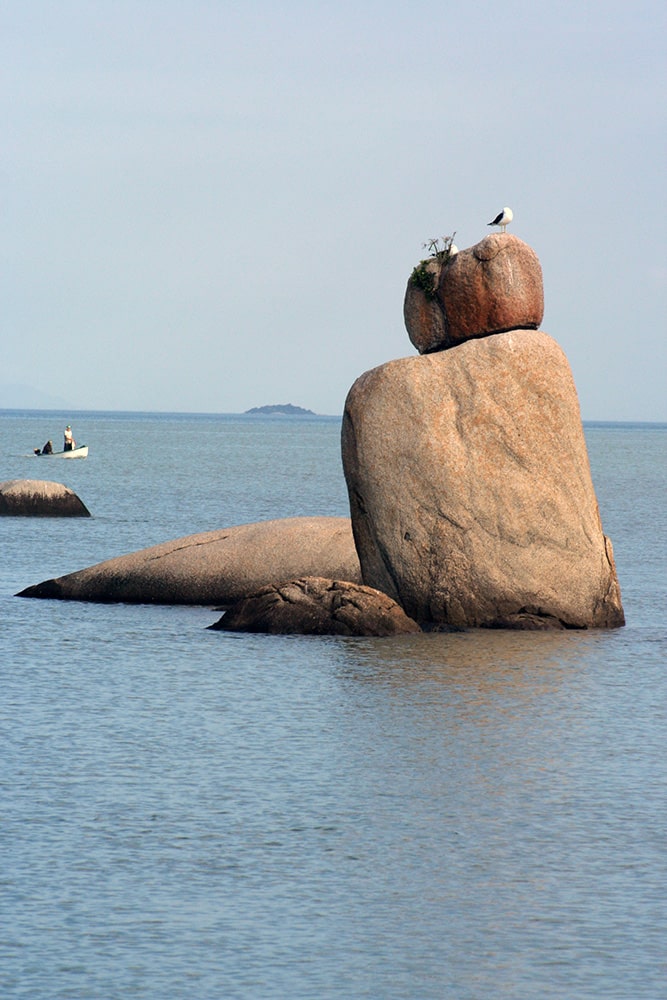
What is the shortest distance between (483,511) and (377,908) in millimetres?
12112

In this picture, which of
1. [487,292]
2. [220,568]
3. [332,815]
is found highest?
[487,292]

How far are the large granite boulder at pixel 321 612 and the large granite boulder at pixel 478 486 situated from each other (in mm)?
625

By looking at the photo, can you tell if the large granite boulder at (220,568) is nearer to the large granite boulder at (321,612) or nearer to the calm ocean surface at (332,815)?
the large granite boulder at (321,612)

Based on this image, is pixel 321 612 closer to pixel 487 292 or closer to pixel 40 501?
pixel 487 292

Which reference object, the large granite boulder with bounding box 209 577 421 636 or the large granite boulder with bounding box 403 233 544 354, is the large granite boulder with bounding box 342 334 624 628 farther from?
the large granite boulder with bounding box 209 577 421 636

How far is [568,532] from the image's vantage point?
2173 cm

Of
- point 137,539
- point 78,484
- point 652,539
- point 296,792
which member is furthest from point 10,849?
point 78,484

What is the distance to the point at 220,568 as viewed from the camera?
2536 cm

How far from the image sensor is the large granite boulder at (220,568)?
2497 cm

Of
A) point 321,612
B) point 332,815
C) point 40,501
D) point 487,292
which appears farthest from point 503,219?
point 40,501

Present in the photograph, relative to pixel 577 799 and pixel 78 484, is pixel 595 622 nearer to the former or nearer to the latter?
pixel 577 799

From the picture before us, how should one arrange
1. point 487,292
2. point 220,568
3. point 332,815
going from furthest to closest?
point 220,568 → point 487,292 → point 332,815

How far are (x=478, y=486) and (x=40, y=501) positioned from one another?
23771 millimetres

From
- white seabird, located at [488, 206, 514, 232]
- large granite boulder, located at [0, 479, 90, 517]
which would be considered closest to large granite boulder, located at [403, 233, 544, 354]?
white seabird, located at [488, 206, 514, 232]
